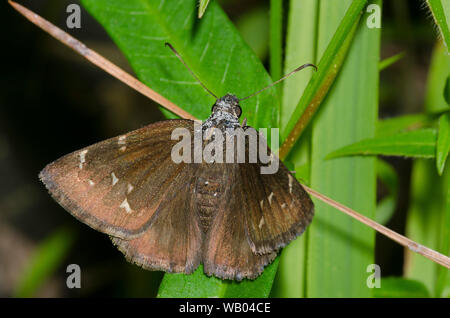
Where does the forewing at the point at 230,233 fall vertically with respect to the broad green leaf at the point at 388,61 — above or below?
below

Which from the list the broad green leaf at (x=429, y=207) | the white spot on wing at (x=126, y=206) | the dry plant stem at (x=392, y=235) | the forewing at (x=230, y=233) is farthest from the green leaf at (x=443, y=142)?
the white spot on wing at (x=126, y=206)

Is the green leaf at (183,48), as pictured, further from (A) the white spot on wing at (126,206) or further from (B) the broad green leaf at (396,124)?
(B) the broad green leaf at (396,124)

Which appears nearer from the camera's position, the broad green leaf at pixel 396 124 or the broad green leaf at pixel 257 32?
the broad green leaf at pixel 396 124

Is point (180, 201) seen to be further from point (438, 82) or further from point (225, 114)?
point (438, 82)

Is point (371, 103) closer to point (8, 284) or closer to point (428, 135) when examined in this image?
point (428, 135)

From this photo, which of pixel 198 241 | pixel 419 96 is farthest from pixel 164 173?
pixel 419 96

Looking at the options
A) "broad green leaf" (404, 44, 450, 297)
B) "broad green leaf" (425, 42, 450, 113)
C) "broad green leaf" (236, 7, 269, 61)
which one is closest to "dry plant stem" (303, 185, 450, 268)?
"broad green leaf" (404, 44, 450, 297)
